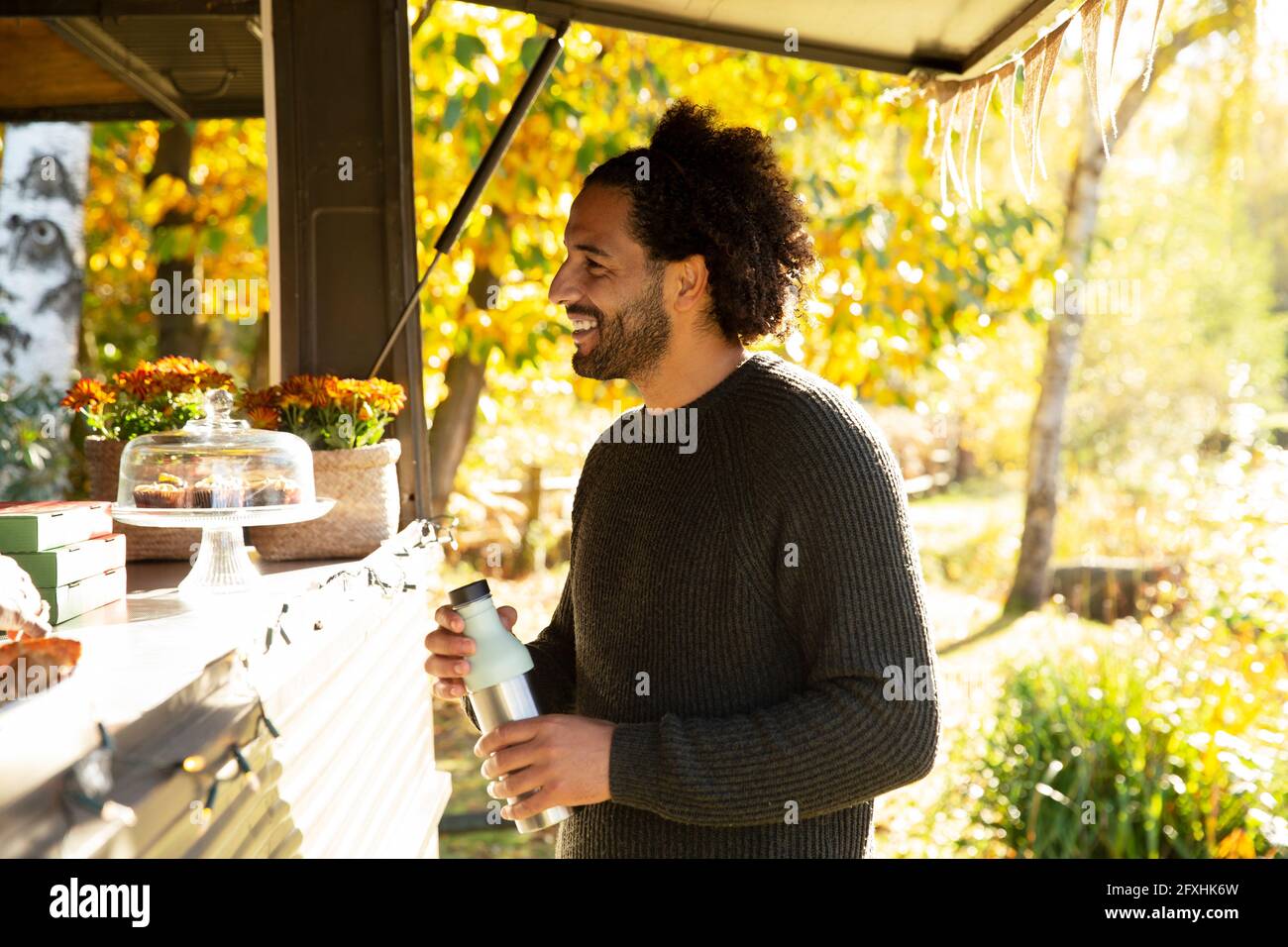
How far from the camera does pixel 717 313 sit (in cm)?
199

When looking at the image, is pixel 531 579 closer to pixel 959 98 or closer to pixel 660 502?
pixel 959 98

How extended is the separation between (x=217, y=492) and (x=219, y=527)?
7 centimetres

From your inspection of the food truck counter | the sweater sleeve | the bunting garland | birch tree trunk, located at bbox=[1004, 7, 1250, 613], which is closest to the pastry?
the food truck counter

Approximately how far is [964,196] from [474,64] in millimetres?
3497

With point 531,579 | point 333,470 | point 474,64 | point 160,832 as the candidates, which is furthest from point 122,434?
point 531,579

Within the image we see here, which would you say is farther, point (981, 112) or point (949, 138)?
point (949, 138)

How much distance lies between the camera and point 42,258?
18.3 feet

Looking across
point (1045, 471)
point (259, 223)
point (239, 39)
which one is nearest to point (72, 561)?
point (239, 39)

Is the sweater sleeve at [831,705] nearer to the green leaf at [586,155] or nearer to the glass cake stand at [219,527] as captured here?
the glass cake stand at [219,527]

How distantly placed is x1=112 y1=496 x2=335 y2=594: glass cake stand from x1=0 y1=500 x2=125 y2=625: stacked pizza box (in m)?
0.11

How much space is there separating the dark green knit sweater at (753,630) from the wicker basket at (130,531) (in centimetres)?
116

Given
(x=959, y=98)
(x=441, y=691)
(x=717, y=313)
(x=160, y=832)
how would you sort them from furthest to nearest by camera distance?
(x=959, y=98), (x=717, y=313), (x=441, y=691), (x=160, y=832)

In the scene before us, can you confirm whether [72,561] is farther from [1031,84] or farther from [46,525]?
[1031,84]

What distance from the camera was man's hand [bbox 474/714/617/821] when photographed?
159 cm
